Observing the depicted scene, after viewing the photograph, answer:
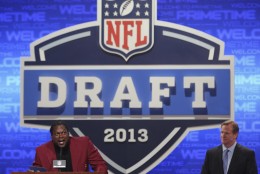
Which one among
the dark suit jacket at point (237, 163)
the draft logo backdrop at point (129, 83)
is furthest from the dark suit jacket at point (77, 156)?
the dark suit jacket at point (237, 163)

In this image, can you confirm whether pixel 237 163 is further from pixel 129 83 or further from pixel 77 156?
pixel 129 83

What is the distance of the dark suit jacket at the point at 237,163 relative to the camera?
5.03 m

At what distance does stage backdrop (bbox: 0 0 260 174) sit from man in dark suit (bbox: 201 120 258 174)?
0.92 metres

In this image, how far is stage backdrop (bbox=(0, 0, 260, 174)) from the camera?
237 inches

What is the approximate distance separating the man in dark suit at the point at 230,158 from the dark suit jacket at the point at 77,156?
3.25 ft

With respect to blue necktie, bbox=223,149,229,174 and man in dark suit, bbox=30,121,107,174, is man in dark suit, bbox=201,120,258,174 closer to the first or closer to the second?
blue necktie, bbox=223,149,229,174

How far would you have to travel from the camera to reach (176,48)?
6.07 meters

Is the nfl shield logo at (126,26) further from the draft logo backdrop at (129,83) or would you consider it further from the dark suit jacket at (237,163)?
the dark suit jacket at (237,163)

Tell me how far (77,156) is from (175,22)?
1.89 metres

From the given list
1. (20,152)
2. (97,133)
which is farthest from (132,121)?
(20,152)

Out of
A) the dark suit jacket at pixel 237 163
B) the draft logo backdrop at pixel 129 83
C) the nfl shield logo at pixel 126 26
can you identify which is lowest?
the dark suit jacket at pixel 237 163

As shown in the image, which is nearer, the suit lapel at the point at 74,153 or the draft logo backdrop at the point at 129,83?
the suit lapel at the point at 74,153

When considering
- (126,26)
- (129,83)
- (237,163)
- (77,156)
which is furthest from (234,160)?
(126,26)

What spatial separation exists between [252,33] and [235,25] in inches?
7.7
